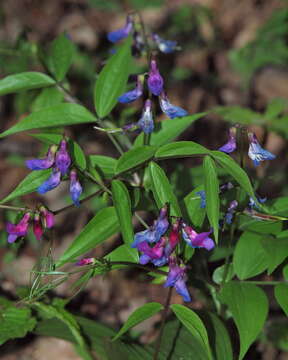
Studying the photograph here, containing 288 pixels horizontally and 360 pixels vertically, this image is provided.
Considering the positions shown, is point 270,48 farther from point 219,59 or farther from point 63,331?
point 63,331

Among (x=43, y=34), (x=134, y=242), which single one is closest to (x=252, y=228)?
(x=134, y=242)

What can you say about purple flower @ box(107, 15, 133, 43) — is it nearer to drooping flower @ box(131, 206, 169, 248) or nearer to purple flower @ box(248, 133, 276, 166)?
purple flower @ box(248, 133, 276, 166)

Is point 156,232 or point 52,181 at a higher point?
point 52,181

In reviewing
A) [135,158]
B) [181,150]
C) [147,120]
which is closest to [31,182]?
[135,158]

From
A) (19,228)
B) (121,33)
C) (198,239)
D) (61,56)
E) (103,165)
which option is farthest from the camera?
(121,33)

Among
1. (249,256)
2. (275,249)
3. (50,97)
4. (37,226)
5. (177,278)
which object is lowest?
(249,256)

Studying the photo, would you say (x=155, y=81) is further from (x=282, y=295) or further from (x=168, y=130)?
(x=282, y=295)
